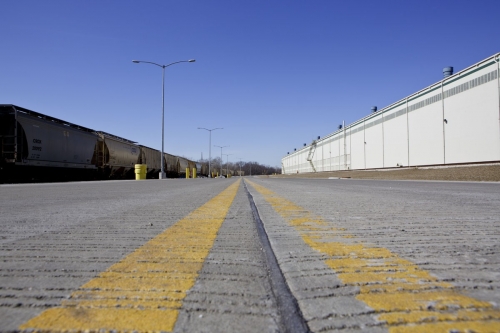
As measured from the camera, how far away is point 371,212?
4.26 metres

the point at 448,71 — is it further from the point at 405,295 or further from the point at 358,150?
the point at 405,295

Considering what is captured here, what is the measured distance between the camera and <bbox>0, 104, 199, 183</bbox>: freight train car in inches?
647

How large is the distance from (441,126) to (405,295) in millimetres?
31874

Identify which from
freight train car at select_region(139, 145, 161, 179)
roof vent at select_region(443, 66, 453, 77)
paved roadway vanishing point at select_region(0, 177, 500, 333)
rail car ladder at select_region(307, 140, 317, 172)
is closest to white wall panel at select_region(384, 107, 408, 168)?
roof vent at select_region(443, 66, 453, 77)

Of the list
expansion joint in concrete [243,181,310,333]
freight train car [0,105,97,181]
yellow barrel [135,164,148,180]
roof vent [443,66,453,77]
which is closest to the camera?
expansion joint in concrete [243,181,310,333]

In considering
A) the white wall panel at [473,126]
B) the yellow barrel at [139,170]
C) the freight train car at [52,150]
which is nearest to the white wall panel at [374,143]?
the white wall panel at [473,126]

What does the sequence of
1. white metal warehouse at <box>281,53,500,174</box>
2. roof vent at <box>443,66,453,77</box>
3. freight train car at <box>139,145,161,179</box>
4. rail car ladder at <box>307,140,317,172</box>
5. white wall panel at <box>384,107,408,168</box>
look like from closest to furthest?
white metal warehouse at <box>281,53,500,174</box> → roof vent at <box>443,66,453,77</box> → white wall panel at <box>384,107,408,168</box> → freight train car at <box>139,145,161,179</box> → rail car ladder at <box>307,140,317,172</box>

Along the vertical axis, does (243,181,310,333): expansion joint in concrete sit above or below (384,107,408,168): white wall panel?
below

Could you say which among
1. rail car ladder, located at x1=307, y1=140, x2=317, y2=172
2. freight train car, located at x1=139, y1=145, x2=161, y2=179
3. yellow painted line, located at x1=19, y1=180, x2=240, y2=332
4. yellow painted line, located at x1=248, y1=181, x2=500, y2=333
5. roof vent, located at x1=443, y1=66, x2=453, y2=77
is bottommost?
yellow painted line, located at x1=19, y1=180, x2=240, y2=332

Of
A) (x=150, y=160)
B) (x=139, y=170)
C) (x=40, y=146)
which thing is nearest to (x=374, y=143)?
(x=150, y=160)

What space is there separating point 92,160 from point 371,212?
24827mm

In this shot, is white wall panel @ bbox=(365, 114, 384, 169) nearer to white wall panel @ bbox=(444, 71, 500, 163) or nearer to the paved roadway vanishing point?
white wall panel @ bbox=(444, 71, 500, 163)

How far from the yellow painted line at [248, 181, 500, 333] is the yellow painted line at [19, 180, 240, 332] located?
0.78 meters

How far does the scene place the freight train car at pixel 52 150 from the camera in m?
16.4
